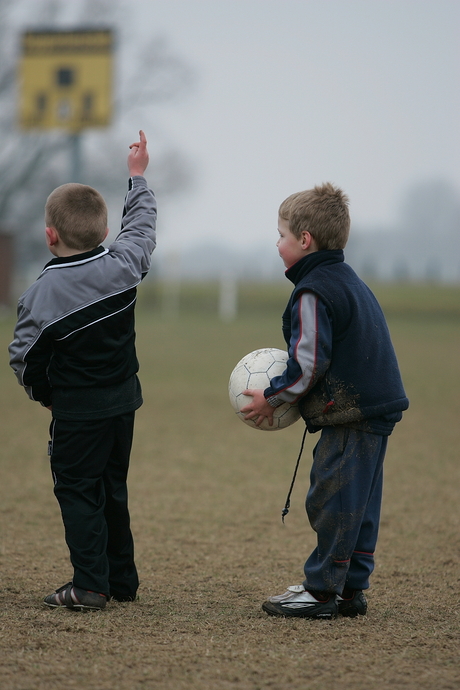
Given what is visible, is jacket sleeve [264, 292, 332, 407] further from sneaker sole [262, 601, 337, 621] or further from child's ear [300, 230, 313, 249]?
sneaker sole [262, 601, 337, 621]

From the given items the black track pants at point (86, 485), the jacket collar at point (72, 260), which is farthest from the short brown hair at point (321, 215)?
the black track pants at point (86, 485)

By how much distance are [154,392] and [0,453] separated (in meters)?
3.82

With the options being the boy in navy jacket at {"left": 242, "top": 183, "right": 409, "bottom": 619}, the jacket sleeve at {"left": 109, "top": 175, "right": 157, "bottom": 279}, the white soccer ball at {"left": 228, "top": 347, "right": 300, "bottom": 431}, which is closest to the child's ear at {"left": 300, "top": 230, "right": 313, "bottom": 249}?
the boy in navy jacket at {"left": 242, "top": 183, "right": 409, "bottom": 619}

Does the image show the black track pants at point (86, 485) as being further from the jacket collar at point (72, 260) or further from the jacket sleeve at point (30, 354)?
the jacket collar at point (72, 260)

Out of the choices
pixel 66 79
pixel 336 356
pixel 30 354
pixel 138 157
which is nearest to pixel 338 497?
pixel 336 356

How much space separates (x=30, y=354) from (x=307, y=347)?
0.94m

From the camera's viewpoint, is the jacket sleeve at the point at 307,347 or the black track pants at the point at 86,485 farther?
the black track pants at the point at 86,485

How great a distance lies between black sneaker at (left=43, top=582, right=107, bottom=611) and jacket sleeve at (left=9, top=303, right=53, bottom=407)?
2.27 feet

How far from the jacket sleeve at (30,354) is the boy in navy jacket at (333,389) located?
28.9 inches

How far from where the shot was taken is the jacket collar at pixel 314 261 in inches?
108

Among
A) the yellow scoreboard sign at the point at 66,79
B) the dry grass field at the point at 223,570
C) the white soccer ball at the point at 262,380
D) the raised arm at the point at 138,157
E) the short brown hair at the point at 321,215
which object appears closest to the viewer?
the dry grass field at the point at 223,570

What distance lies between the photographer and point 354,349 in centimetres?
270

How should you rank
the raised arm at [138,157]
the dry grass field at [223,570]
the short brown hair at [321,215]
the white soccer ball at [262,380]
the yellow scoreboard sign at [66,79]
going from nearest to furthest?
the dry grass field at [223,570] < the short brown hair at [321,215] < the white soccer ball at [262,380] < the raised arm at [138,157] < the yellow scoreboard sign at [66,79]

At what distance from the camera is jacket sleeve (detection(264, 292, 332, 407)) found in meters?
2.63
